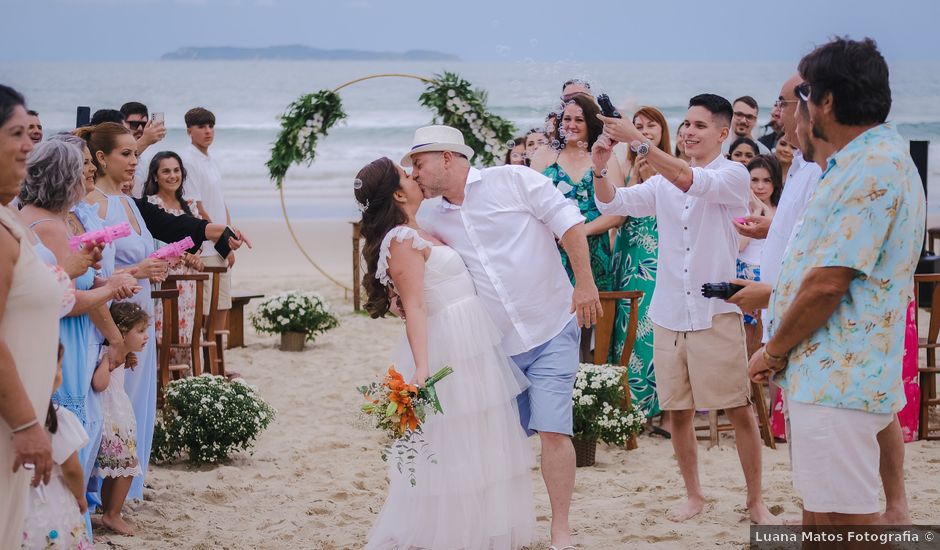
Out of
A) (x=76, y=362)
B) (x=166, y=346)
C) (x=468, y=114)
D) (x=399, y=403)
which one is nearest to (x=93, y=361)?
(x=76, y=362)

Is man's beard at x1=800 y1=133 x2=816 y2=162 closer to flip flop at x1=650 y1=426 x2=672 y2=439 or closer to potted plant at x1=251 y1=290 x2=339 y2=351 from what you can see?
flip flop at x1=650 y1=426 x2=672 y2=439

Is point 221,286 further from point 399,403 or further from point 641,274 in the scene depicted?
point 399,403

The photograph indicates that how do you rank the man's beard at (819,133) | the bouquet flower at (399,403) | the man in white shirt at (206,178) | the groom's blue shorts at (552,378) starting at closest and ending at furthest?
the man's beard at (819,133), the bouquet flower at (399,403), the groom's blue shorts at (552,378), the man in white shirt at (206,178)

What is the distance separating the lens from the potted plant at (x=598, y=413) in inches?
251

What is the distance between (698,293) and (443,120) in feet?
21.3

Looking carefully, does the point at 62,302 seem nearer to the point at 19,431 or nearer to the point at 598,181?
the point at 19,431

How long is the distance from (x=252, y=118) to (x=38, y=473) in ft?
142

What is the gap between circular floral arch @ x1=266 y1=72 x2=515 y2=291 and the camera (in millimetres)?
11023

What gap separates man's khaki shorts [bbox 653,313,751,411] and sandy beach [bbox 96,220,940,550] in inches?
25.4

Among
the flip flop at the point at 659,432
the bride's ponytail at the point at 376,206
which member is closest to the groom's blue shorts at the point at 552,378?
the bride's ponytail at the point at 376,206

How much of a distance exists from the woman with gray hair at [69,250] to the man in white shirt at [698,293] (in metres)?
2.47

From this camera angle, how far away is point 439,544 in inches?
187

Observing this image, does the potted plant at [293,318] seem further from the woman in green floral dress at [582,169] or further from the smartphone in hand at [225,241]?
the smartphone in hand at [225,241]

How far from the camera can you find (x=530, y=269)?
4.93 metres
